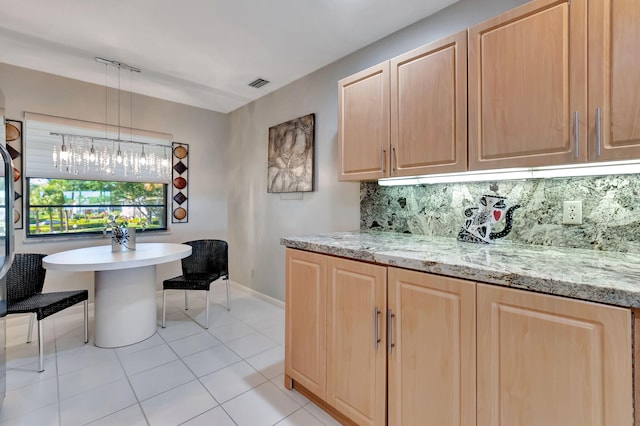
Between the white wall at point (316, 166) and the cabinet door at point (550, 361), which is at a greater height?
the white wall at point (316, 166)

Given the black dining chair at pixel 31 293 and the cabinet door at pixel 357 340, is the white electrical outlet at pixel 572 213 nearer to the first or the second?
the cabinet door at pixel 357 340

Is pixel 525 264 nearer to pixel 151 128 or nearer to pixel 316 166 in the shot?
pixel 316 166

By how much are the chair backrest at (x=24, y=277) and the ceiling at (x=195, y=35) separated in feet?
6.14

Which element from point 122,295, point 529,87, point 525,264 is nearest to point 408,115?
point 529,87

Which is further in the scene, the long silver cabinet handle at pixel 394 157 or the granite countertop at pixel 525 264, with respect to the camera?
the long silver cabinet handle at pixel 394 157

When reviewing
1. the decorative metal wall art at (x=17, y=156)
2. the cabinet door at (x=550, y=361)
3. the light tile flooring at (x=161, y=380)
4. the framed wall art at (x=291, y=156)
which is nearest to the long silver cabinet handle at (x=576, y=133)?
the cabinet door at (x=550, y=361)

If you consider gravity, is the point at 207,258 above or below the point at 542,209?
below

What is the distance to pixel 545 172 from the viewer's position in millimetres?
1526

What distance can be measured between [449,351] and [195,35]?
9.24 feet

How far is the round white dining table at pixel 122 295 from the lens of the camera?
2.41 m

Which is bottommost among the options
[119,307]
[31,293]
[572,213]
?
[119,307]

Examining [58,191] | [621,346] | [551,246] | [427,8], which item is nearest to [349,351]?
[621,346]

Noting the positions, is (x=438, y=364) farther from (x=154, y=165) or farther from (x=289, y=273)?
(x=154, y=165)

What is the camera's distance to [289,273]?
6.10 feet
